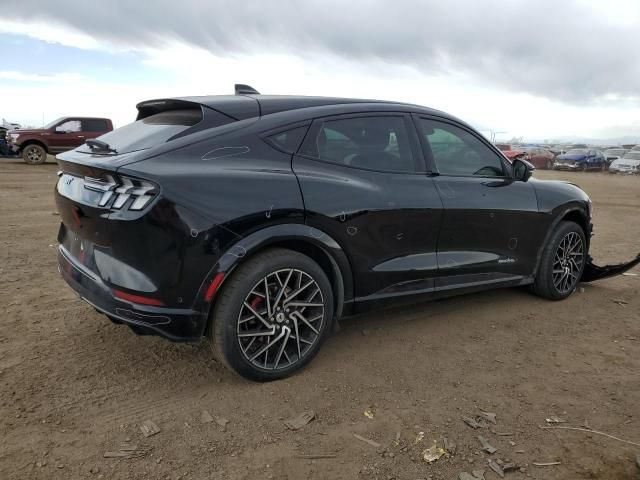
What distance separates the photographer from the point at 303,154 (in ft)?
10.9

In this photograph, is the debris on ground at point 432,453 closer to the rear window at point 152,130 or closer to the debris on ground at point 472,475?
the debris on ground at point 472,475

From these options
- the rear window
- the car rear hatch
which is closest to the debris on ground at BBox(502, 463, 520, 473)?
the car rear hatch

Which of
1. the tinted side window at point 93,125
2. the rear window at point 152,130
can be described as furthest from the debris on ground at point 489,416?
the tinted side window at point 93,125

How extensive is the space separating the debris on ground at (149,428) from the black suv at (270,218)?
45 centimetres

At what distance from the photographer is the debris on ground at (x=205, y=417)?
112 inches

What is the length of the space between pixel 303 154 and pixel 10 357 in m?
2.28

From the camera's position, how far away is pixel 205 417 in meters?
2.87

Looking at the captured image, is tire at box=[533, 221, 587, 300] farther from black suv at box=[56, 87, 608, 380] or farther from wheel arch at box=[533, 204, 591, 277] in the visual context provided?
black suv at box=[56, 87, 608, 380]

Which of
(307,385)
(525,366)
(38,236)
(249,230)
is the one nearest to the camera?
(249,230)

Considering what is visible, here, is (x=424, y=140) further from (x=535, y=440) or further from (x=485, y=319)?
(x=535, y=440)

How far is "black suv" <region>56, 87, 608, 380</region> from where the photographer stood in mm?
2807

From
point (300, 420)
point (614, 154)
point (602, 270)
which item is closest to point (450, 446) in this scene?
point (300, 420)

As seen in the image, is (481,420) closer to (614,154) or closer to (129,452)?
(129,452)

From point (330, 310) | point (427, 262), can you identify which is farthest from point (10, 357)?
point (427, 262)
